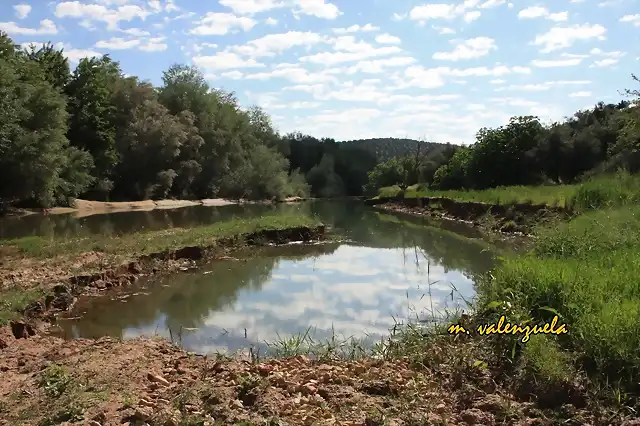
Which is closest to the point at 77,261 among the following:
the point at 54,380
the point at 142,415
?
the point at 54,380

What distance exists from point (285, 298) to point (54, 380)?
6.40m

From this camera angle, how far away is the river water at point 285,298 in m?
8.80

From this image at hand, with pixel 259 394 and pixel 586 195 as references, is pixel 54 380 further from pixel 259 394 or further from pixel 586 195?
pixel 586 195

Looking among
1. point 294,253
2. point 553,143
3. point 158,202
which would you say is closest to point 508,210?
point 294,253

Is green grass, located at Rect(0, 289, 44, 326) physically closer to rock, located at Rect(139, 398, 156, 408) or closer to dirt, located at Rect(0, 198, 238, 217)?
rock, located at Rect(139, 398, 156, 408)

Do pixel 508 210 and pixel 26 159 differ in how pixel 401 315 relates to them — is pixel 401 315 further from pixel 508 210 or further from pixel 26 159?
pixel 26 159

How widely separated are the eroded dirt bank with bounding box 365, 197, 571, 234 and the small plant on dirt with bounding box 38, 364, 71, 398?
12.7m

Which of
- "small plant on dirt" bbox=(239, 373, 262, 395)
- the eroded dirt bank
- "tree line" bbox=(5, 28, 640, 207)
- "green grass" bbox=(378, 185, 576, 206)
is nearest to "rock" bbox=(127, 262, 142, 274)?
"small plant on dirt" bbox=(239, 373, 262, 395)

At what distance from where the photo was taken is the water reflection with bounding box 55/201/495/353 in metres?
8.90

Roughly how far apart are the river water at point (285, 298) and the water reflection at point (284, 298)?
0.02 meters

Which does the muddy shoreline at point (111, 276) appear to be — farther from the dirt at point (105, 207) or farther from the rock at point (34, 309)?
the dirt at point (105, 207)

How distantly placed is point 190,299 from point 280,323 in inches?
113

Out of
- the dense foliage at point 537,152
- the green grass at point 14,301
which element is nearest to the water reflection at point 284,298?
the green grass at point 14,301

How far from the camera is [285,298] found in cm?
1145
